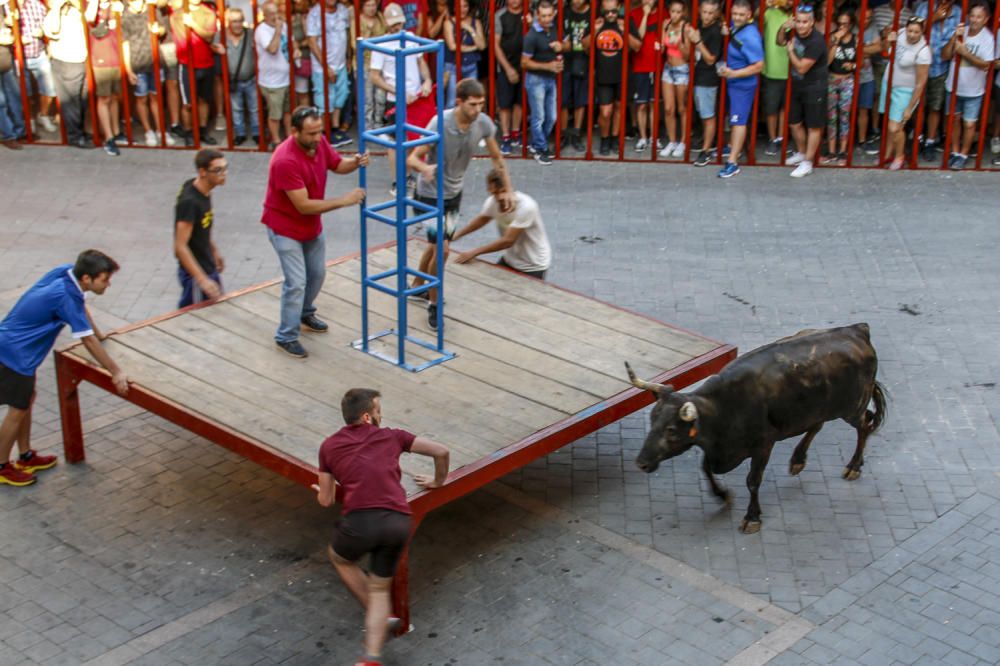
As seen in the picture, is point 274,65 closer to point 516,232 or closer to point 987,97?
point 516,232

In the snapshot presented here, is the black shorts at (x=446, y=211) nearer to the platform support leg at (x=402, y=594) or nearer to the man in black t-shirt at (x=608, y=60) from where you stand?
the platform support leg at (x=402, y=594)

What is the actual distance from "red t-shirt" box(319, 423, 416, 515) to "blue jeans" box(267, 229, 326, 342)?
2.17 meters

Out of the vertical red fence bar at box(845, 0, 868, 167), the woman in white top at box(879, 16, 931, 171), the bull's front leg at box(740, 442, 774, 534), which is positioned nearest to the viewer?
the bull's front leg at box(740, 442, 774, 534)

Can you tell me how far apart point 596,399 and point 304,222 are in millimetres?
2232

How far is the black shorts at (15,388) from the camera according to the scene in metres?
8.48

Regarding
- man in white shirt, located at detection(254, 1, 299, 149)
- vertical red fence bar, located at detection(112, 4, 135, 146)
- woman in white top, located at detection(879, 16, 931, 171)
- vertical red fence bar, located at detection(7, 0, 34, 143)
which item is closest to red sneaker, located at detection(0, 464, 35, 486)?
man in white shirt, located at detection(254, 1, 299, 149)

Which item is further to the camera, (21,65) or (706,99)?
(21,65)

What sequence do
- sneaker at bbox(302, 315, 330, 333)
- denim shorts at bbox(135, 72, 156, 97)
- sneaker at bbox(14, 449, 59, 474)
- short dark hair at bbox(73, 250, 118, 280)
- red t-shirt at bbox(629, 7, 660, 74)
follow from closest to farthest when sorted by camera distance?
short dark hair at bbox(73, 250, 118, 280) → sneaker at bbox(14, 449, 59, 474) → sneaker at bbox(302, 315, 330, 333) → red t-shirt at bbox(629, 7, 660, 74) → denim shorts at bbox(135, 72, 156, 97)

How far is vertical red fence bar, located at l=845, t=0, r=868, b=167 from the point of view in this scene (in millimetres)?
14697

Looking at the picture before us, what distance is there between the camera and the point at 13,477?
8805mm

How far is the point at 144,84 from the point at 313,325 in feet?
24.9

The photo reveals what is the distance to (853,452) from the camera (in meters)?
9.33

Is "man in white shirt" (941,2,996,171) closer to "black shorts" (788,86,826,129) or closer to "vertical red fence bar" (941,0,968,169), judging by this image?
"vertical red fence bar" (941,0,968,169)

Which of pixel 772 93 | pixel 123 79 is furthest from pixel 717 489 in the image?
pixel 123 79
